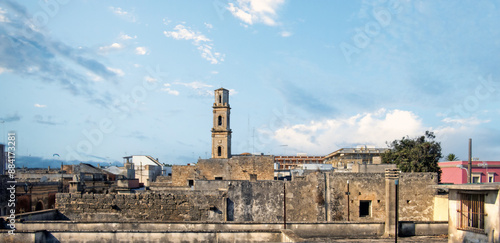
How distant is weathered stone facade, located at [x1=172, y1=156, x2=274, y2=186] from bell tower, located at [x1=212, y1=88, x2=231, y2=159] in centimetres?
582

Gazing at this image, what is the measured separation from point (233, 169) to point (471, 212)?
24.4 metres

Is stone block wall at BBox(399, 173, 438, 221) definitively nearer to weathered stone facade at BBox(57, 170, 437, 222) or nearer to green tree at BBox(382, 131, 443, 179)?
weathered stone facade at BBox(57, 170, 437, 222)

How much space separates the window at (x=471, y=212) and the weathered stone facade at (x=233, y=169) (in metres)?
21.9

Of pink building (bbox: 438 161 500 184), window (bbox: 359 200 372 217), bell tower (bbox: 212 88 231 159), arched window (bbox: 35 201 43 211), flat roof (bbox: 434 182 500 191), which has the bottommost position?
arched window (bbox: 35 201 43 211)

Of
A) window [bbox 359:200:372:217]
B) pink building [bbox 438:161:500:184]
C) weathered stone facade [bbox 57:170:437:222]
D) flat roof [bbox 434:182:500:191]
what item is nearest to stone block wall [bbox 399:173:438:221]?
weathered stone facade [bbox 57:170:437:222]

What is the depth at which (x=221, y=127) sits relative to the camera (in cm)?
4103

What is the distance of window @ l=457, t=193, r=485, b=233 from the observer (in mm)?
11367

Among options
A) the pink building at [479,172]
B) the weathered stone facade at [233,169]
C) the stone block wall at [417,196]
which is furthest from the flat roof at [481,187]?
the pink building at [479,172]

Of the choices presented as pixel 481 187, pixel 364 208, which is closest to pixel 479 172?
pixel 364 208

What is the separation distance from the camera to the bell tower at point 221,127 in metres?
40.7

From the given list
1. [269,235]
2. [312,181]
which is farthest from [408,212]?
[269,235]

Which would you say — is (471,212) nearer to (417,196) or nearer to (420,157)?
(417,196)

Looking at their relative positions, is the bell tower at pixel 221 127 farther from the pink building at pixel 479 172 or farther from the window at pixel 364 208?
the pink building at pixel 479 172

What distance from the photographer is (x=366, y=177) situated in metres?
20.9
